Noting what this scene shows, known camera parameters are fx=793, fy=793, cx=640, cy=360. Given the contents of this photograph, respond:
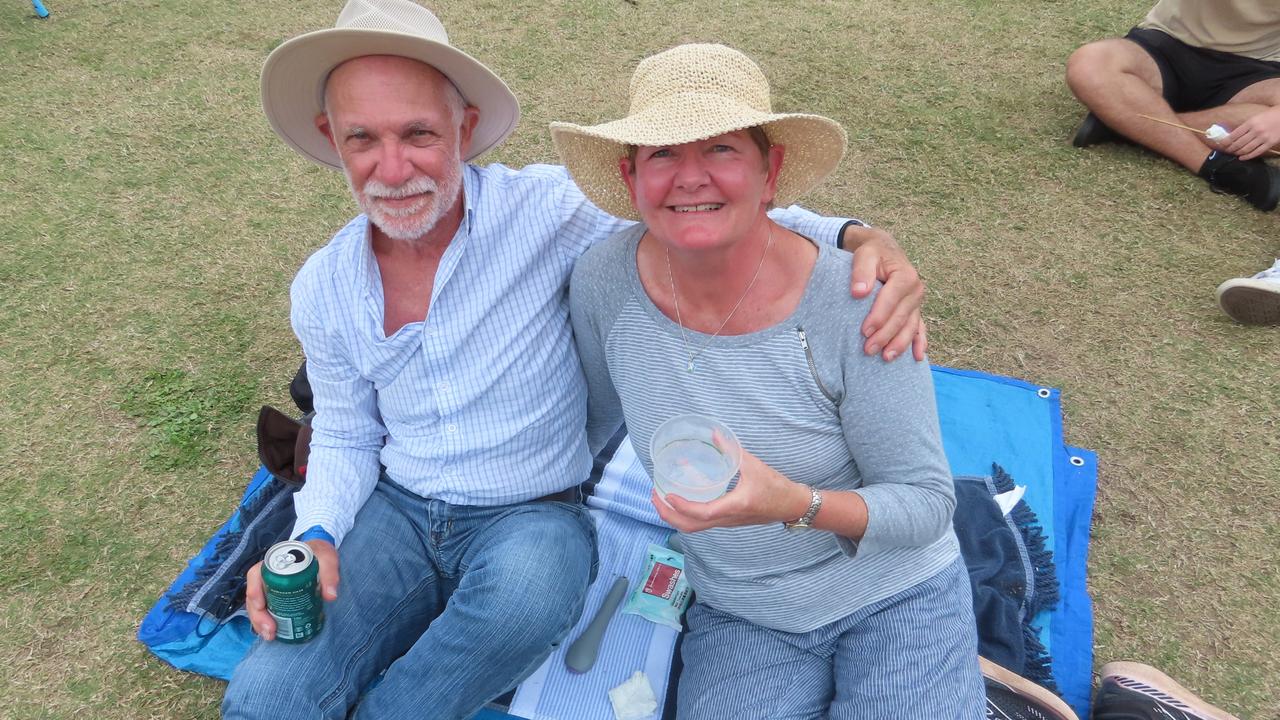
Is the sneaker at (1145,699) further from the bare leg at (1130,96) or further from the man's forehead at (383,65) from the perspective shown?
the bare leg at (1130,96)

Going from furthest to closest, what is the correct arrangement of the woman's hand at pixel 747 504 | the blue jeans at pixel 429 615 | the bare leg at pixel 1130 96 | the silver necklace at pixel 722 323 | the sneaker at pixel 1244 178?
the bare leg at pixel 1130 96 → the sneaker at pixel 1244 178 → the blue jeans at pixel 429 615 → the silver necklace at pixel 722 323 → the woman's hand at pixel 747 504

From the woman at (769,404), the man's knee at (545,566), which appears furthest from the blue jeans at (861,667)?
the man's knee at (545,566)

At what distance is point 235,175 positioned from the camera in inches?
207


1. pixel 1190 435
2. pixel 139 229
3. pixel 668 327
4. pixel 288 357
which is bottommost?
pixel 1190 435

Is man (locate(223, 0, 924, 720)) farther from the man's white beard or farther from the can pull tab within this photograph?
the can pull tab

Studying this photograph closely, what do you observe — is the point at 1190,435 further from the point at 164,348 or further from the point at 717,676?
the point at 164,348

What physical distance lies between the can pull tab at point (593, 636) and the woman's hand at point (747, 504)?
3.94 ft

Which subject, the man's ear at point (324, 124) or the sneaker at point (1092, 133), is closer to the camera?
the man's ear at point (324, 124)

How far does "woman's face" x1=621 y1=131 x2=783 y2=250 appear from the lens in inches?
71.8

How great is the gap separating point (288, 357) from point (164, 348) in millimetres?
651

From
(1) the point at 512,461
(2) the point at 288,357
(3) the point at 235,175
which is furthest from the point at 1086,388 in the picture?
(3) the point at 235,175

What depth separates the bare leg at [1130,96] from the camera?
16.6ft

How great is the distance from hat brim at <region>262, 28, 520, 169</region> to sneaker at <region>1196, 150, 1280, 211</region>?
4557 millimetres

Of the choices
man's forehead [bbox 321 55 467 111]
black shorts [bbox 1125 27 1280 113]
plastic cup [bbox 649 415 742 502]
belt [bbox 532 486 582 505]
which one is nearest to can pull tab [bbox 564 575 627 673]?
belt [bbox 532 486 582 505]
